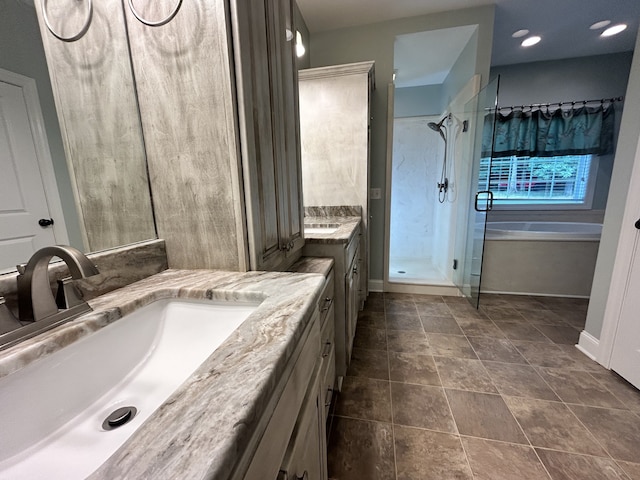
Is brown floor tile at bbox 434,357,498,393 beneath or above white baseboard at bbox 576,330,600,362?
beneath

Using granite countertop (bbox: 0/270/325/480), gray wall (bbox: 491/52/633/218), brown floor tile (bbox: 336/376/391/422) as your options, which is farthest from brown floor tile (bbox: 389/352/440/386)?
gray wall (bbox: 491/52/633/218)

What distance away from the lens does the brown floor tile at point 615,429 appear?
114cm

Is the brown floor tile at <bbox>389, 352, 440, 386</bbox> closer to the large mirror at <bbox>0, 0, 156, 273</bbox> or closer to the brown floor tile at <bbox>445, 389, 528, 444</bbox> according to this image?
the brown floor tile at <bbox>445, 389, 528, 444</bbox>

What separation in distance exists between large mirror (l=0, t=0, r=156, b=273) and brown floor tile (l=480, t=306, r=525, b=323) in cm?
265

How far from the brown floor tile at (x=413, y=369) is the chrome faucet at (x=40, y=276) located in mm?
1643

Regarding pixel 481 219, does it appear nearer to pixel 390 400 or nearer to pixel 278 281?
pixel 390 400

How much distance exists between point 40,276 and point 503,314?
293cm

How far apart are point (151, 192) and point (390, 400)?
5.05 feet

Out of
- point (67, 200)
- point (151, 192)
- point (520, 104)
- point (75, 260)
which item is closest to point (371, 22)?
point (520, 104)

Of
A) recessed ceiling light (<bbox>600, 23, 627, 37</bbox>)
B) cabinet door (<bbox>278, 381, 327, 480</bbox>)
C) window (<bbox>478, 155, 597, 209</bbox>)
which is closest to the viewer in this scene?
cabinet door (<bbox>278, 381, 327, 480</bbox>)

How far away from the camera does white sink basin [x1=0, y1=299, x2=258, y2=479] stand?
1.37ft

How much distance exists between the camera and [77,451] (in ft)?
1.44

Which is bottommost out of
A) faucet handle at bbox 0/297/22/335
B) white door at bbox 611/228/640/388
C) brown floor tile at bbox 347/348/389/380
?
brown floor tile at bbox 347/348/389/380

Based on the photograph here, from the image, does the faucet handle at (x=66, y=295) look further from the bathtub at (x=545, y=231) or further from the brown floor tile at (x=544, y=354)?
the bathtub at (x=545, y=231)
